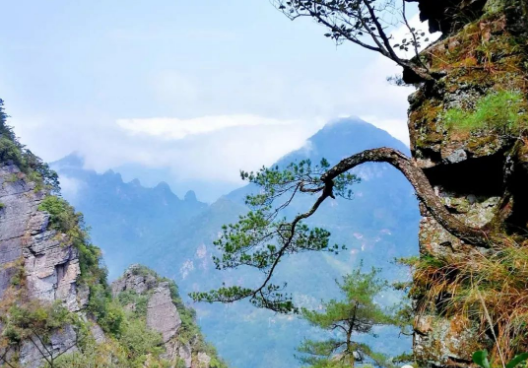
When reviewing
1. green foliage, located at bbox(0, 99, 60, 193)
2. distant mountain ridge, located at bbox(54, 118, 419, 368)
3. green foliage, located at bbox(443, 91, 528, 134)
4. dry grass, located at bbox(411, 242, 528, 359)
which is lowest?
distant mountain ridge, located at bbox(54, 118, 419, 368)

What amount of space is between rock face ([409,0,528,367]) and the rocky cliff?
2007 centimetres

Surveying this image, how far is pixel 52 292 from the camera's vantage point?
2528 centimetres

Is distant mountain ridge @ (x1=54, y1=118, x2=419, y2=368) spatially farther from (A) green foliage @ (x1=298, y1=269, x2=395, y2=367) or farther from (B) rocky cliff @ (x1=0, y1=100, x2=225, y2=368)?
(A) green foliage @ (x1=298, y1=269, x2=395, y2=367)

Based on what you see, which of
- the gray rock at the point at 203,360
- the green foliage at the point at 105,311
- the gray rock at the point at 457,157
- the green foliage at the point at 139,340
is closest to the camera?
the gray rock at the point at 457,157

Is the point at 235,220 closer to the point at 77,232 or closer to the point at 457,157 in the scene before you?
the point at 77,232

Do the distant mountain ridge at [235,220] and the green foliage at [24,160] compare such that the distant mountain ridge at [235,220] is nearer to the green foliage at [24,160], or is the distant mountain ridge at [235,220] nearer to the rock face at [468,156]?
the green foliage at [24,160]

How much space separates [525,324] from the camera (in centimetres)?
181

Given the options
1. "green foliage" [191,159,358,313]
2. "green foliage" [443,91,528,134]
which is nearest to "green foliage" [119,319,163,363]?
"green foliage" [191,159,358,313]

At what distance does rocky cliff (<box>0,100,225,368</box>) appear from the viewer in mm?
22447

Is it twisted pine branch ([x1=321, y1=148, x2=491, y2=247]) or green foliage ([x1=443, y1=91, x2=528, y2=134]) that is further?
green foliage ([x1=443, y1=91, x2=528, y2=134])

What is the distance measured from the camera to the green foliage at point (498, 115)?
2.49m

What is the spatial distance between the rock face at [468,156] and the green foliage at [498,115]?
1cm

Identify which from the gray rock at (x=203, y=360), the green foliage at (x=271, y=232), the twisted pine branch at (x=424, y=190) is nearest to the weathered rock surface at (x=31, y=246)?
the gray rock at (x=203, y=360)

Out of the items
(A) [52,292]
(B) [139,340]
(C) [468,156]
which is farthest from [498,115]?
(B) [139,340]
